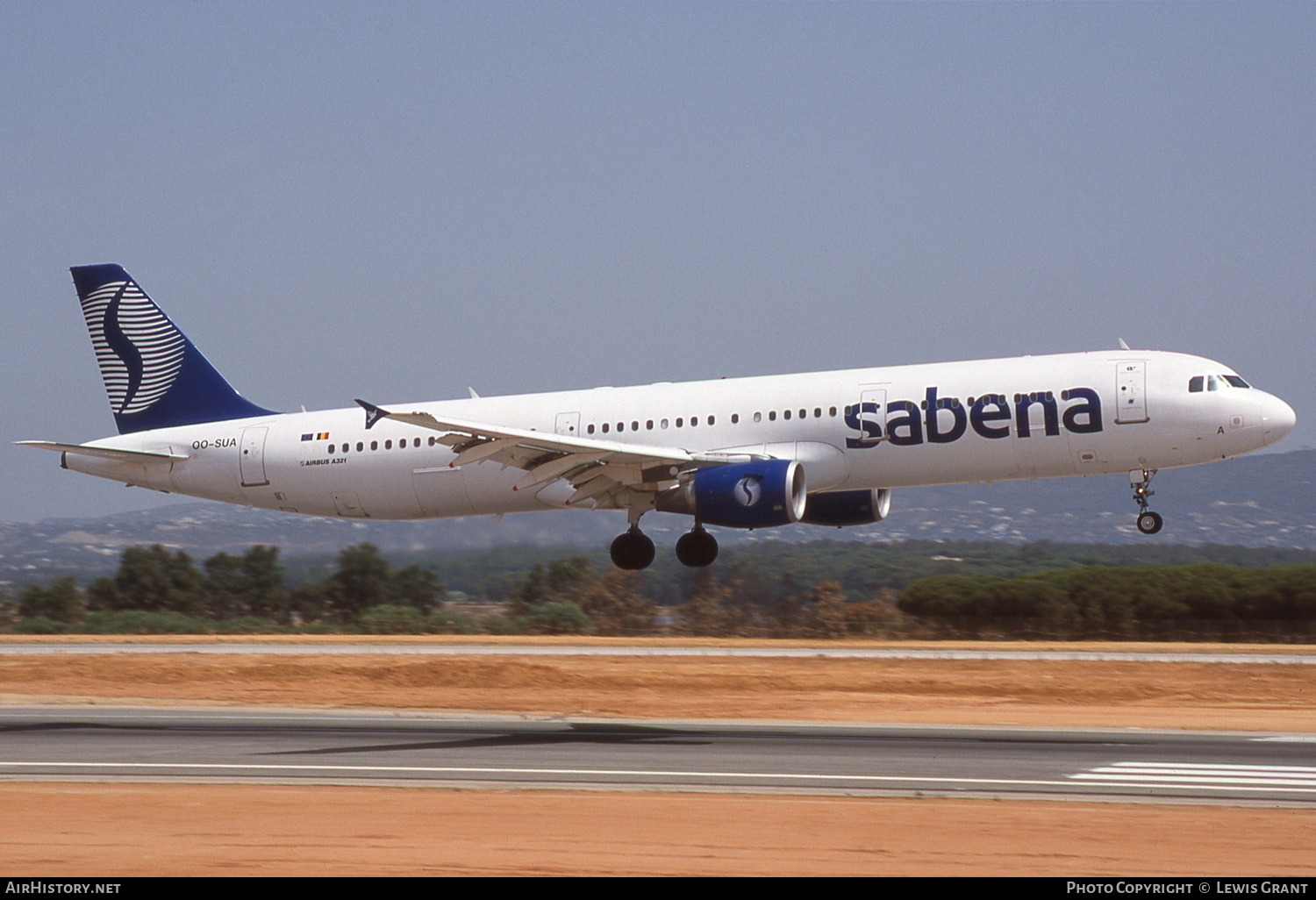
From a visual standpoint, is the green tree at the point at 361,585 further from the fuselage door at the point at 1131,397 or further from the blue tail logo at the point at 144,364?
the fuselage door at the point at 1131,397

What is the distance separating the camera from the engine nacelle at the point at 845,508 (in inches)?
1357

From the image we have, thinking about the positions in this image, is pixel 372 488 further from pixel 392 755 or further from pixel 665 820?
pixel 665 820

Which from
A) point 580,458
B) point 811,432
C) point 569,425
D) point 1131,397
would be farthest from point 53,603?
point 1131,397

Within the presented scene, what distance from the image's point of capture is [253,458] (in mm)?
36406

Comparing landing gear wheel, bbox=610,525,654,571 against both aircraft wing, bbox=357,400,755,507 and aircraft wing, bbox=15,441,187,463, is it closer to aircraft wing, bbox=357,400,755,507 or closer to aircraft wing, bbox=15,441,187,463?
aircraft wing, bbox=357,400,755,507

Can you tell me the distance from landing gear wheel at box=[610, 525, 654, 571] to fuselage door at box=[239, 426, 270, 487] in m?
8.56

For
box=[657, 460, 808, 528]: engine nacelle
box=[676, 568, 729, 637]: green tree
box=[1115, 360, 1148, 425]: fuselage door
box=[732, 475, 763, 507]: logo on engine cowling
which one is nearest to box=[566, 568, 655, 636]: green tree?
box=[676, 568, 729, 637]: green tree

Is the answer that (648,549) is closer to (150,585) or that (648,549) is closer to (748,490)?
(748,490)

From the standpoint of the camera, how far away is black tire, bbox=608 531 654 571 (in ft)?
115

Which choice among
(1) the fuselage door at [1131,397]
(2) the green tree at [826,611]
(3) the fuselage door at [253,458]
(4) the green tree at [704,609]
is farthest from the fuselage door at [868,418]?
(3) the fuselage door at [253,458]

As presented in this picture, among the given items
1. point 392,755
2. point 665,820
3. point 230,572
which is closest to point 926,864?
A: point 665,820

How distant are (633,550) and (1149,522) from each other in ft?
37.7

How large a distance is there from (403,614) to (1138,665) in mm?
23909

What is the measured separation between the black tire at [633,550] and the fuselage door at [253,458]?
28.1 feet
